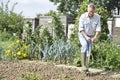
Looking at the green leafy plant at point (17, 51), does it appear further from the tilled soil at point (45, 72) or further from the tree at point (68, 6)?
the tree at point (68, 6)

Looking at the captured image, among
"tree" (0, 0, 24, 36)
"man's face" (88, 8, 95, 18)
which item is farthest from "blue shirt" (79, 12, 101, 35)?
"tree" (0, 0, 24, 36)

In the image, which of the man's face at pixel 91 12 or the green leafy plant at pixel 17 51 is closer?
the man's face at pixel 91 12

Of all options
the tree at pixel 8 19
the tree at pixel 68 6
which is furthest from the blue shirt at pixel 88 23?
the tree at pixel 68 6

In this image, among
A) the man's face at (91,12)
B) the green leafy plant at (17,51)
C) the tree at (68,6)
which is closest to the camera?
the man's face at (91,12)

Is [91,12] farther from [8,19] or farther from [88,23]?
[8,19]

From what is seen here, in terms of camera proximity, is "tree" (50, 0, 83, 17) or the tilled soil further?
"tree" (50, 0, 83, 17)

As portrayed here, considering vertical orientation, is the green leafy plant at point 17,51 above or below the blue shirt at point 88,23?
below

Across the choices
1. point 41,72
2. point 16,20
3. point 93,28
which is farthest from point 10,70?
point 16,20

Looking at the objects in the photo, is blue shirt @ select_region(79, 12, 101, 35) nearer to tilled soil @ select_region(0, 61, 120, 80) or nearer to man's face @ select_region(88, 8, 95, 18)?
man's face @ select_region(88, 8, 95, 18)

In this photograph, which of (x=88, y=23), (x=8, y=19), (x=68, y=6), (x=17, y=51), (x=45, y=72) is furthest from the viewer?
(x=68, y=6)

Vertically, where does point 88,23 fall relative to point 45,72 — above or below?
above

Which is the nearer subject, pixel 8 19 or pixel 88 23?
pixel 88 23

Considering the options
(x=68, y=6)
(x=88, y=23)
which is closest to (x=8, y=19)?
(x=68, y=6)

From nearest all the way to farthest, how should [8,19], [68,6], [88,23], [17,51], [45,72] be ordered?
[45,72]
[88,23]
[17,51]
[8,19]
[68,6]
